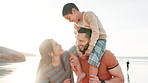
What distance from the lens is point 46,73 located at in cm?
391

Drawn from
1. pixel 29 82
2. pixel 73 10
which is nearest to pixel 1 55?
pixel 29 82

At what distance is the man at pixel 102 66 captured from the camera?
11.6ft

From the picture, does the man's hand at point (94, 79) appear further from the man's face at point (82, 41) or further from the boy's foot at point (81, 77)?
the man's face at point (82, 41)

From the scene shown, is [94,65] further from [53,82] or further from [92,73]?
[53,82]

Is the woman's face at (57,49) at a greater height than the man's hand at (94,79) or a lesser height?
greater

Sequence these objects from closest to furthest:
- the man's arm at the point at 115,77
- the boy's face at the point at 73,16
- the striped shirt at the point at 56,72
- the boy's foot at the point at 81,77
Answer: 1. the man's arm at the point at 115,77
2. the boy's foot at the point at 81,77
3. the striped shirt at the point at 56,72
4. the boy's face at the point at 73,16

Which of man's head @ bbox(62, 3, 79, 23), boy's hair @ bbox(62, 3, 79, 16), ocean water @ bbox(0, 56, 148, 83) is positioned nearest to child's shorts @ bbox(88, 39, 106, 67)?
man's head @ bbox(62, 3, 79, 23)

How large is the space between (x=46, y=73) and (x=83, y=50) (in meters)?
0.70

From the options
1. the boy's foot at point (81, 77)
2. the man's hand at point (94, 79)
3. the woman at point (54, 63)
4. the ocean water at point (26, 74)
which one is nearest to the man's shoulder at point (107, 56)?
the man's hand at point (94, 79)

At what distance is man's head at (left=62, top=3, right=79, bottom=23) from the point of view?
14.0 ft

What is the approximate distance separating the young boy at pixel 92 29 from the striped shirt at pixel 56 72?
36 centimetres

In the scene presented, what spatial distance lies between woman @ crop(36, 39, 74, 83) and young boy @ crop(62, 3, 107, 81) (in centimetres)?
36

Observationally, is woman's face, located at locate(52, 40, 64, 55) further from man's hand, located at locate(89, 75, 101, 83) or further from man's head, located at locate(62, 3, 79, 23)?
man's hand, located at locate(89, 75, 101, 83)

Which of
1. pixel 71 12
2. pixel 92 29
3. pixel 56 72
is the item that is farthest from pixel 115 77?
pixel 71 12
